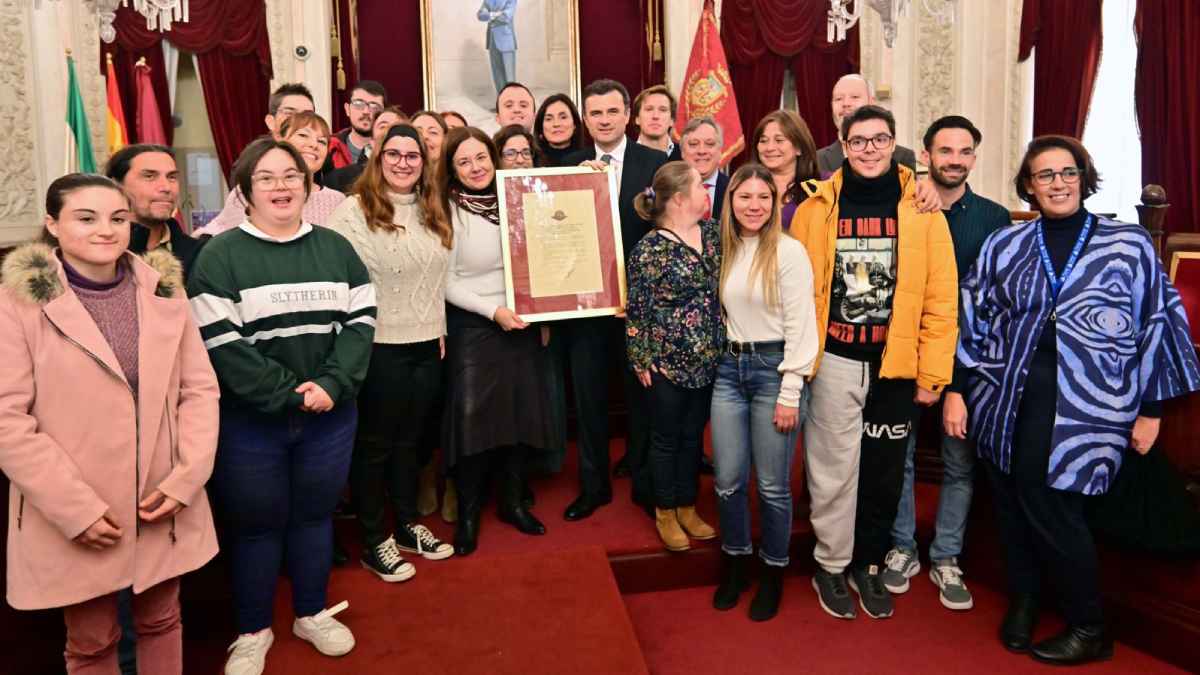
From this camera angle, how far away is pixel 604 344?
363 cm

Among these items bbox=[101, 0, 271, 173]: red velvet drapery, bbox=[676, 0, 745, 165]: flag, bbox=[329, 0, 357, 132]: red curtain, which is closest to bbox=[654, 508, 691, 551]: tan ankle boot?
bbox=[676, 0, 745, 165]: flag

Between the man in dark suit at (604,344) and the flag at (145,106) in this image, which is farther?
the flag at (145,106)

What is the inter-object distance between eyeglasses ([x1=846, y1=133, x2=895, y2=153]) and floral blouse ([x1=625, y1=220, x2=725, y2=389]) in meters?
0.56

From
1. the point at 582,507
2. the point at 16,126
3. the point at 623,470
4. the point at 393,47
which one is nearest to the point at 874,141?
the point at 582,507

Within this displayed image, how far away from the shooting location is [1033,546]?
3.01 meters

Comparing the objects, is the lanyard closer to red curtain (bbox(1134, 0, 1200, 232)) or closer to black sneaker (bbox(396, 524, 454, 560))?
black sneaker (bbox(396, 524, 454, 560))

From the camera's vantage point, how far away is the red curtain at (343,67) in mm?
7551

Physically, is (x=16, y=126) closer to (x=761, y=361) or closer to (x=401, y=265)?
(x=401, y=265)

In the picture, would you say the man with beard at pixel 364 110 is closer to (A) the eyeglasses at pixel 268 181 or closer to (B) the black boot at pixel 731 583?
(A) the eyeglasses at pixel 268 181

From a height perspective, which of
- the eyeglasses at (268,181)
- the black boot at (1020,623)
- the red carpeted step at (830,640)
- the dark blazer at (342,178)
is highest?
the dark blazer at (342,178)

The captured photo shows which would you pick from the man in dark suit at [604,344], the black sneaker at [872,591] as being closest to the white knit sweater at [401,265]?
the man in dark suit at [604,344]

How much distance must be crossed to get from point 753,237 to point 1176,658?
78.6 inches

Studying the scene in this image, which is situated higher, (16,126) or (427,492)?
(16,126)

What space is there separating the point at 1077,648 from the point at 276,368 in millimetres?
2708
